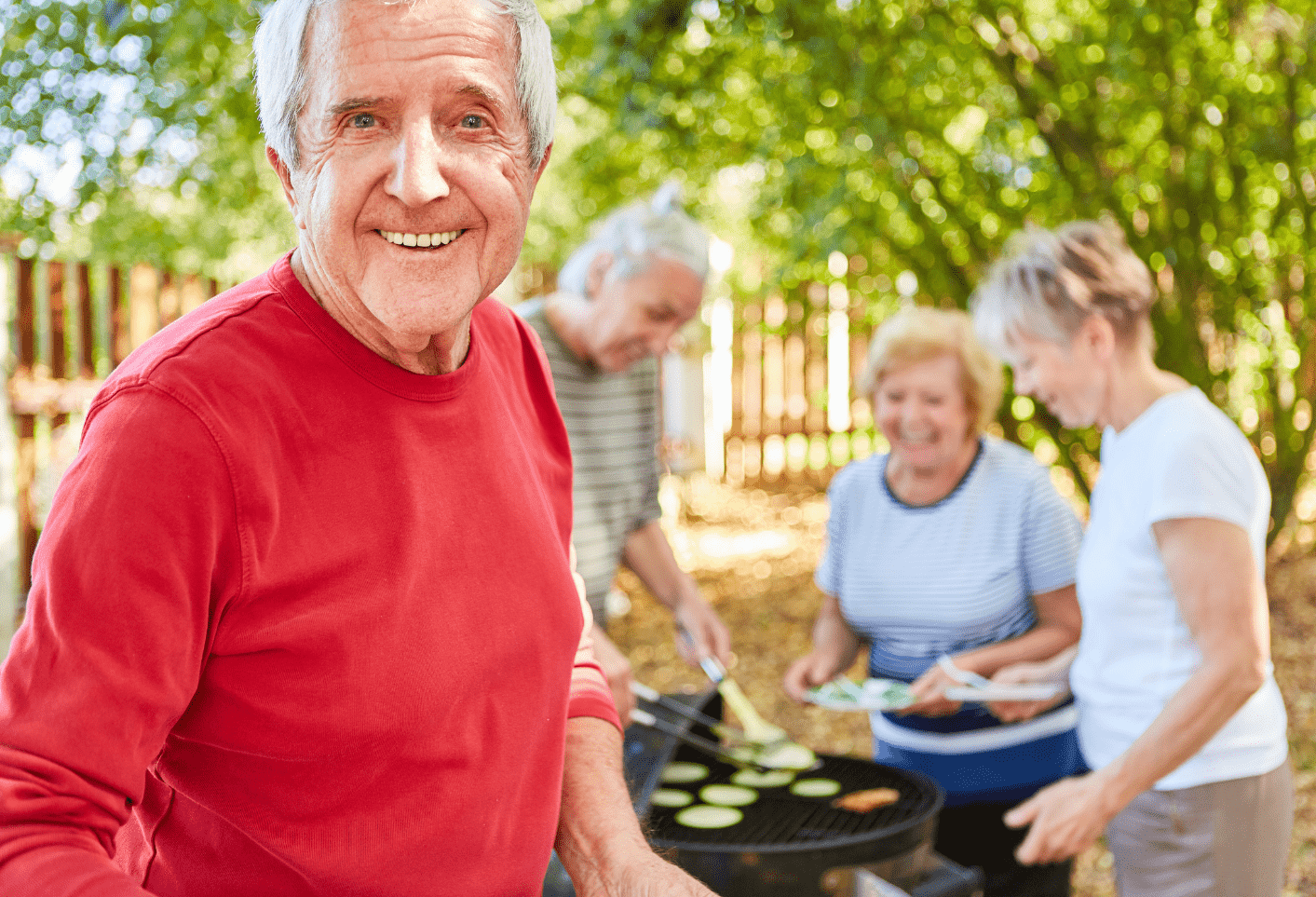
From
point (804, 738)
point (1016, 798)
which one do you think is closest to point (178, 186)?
point (804, 738)

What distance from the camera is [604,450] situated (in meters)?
3.15

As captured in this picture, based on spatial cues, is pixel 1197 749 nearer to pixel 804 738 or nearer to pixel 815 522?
pixel 804 738

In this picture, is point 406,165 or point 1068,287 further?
point 1068,287

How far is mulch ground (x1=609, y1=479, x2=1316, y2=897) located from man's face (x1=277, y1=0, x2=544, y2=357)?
3.17m

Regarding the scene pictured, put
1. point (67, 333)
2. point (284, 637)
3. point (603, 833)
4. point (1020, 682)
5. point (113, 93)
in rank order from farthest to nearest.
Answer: point (67, 333)
point (113, 93)
point (1020, 682)
point (603, 833)
point (284, 637)

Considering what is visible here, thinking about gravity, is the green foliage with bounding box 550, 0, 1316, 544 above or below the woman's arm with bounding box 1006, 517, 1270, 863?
above

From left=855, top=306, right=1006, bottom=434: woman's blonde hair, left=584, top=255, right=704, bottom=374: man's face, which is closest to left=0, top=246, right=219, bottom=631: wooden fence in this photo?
left=584, top=255, right=704, bottom=374: man's face

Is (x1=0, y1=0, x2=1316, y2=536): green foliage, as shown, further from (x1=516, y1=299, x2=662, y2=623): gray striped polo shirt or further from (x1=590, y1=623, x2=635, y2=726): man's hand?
(x1=590, y1=623, x2=635, y2=726): man's hand

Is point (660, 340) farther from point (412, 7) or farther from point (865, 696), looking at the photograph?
point (412, 7)

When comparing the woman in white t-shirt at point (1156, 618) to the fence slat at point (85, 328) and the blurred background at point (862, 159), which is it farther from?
the fence slat at point (85, 328)

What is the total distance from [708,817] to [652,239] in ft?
4.92

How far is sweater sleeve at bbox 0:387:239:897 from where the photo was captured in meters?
0.82

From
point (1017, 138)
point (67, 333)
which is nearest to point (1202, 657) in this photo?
point (1017, 138)

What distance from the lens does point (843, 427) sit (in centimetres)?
1238
